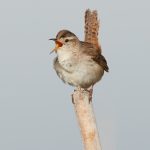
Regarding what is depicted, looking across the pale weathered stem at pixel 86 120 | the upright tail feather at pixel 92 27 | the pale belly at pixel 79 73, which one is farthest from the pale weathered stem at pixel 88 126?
the upright tail feather at pixel 92 27

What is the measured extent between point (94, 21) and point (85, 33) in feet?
0.69

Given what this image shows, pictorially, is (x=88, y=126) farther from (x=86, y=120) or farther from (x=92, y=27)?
(x=92, y=27)

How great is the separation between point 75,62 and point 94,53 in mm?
458

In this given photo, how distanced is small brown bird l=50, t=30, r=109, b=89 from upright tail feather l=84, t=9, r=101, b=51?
37 centimetres

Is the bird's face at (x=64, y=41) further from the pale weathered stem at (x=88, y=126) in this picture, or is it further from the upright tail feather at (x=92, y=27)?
the pale weathered stem at (x=88, y=126)

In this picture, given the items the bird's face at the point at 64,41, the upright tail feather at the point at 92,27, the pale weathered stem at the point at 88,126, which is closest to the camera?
the pale weathered stem at the point at 88,126

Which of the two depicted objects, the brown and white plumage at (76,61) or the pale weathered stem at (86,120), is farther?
the brown and white plumage at (76,61)

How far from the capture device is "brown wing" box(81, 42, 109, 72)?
5602 mm

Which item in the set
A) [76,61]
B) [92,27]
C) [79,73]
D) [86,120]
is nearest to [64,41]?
[76,61]

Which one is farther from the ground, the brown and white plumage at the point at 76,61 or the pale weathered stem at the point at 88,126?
the brown and white plumage at the point at 76,61

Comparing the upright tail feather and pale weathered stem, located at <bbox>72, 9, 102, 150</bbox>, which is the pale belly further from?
pale weathered stem, located at <bbox>72, 9, 102, 150</bbox>

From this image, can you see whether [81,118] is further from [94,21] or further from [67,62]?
[94,21]

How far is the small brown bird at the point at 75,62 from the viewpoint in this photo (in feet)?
17.4

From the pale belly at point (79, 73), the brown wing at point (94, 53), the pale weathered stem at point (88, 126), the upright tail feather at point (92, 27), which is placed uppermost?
the upright tail feather at point (92, 27)
